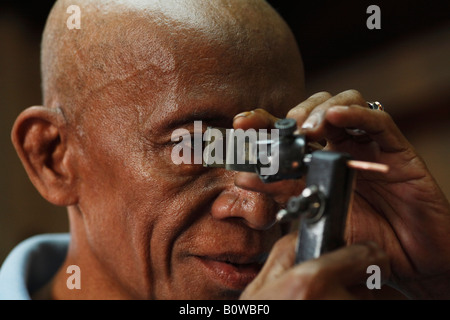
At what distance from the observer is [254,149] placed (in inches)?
40.4

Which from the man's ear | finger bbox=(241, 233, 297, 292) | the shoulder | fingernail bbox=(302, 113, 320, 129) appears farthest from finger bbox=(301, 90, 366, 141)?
the shoulder

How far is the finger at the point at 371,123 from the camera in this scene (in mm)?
1104

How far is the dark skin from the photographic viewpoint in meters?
1.37

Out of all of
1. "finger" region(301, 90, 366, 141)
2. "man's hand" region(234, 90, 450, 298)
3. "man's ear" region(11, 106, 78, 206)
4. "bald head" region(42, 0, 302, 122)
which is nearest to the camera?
"finger" region(301, 90, 366, 141)

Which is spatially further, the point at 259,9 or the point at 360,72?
the point at 360,72

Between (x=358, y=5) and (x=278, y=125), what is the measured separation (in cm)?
230

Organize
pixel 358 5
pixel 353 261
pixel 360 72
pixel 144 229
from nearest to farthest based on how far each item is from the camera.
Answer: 1. pixel 353 261
2. pixel 144 229
3. pixel 358 5
4. pixel 360 72

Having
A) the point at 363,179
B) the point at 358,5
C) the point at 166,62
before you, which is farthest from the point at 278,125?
the point at 358,5

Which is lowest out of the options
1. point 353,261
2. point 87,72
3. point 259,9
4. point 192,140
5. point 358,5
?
point 353,261

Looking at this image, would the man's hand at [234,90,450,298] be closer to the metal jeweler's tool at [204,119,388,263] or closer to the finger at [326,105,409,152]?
the finger at [326,105,409,152]

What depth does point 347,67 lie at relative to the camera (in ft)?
11.1

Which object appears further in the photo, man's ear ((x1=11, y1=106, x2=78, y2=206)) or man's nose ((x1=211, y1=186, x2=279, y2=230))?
man's ear ((x1=11, y1=106, x2=78, y2=206))

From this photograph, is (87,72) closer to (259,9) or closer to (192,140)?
(192,140)

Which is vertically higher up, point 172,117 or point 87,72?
point 87,72
